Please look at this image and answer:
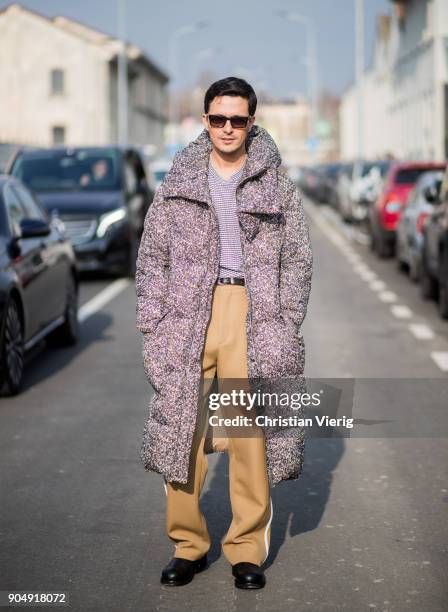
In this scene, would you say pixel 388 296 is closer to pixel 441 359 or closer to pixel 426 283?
pixel 426 283

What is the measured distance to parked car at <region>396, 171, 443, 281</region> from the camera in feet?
56.8

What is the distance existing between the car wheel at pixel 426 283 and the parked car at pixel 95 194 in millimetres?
4706

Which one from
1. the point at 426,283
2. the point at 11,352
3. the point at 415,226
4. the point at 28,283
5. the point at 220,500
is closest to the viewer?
the point at 220,500

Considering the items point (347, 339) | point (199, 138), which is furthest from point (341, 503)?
point (347, 339)

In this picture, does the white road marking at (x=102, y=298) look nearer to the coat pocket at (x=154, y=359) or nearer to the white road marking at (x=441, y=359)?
the white road marking at (x=441, y=359)

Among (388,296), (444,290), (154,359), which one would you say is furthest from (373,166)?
(154,359)

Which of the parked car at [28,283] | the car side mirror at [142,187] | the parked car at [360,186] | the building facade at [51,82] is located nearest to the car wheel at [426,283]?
the parked car at [28,283]

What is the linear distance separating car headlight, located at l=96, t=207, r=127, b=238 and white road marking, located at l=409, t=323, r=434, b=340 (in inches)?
252

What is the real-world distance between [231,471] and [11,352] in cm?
470

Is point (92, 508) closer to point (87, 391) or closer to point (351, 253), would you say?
point (87, 391)

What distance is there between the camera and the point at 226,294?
4.82 meters

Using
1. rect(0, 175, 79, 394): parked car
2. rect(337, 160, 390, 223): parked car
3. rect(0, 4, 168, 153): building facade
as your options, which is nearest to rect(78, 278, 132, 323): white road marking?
rect(0, 175, 79, 394): parked car

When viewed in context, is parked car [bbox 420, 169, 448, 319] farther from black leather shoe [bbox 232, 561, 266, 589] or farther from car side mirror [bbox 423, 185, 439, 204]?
black leather shoe [bbox 232, 561, 266, 589]

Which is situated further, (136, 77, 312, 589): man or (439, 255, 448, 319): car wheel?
(439, 255, 448, 319): car wheel
